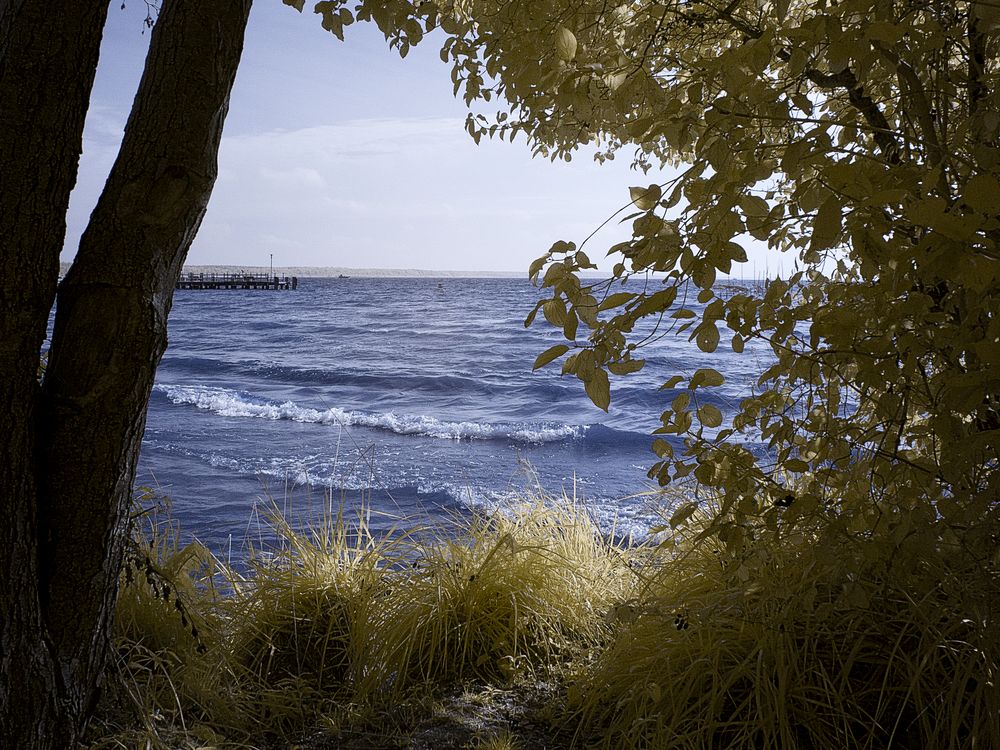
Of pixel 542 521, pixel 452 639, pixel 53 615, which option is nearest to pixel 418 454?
pixel 542 521

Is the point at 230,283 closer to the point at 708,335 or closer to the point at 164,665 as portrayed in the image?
the point at 164,665

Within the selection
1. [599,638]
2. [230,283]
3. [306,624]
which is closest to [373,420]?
[306,624]

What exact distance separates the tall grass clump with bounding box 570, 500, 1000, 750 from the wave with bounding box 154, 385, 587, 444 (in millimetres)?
6991

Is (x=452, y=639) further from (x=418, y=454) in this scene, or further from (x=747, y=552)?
(x=418, y=454)

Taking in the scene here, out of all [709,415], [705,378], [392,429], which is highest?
[705,378]

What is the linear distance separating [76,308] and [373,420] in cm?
932

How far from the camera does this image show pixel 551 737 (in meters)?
2.37

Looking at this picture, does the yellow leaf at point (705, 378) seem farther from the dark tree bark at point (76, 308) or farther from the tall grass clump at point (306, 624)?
the tall grass clump at point (306, 624)

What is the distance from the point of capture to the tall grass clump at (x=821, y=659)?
6.09 ft

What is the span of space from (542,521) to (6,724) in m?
2.30

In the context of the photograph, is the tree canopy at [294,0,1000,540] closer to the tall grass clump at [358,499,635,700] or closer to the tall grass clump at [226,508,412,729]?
the tall grass clump at [358,499,635,700]

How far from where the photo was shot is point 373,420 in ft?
35.9

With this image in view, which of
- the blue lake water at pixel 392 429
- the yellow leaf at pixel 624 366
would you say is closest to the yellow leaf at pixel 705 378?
the yellow leaf at pixel 624 366

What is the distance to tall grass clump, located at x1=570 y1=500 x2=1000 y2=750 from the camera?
6.09 ft
